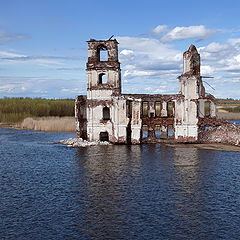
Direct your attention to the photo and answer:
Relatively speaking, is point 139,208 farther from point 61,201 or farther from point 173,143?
point 173,143

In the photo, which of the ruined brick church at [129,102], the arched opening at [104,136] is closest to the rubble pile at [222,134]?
the ruined brick church at [129,102]

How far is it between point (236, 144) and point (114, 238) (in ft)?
81.4

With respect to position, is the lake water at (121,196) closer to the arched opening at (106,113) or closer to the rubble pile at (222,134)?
the rubble pile at (222,134)

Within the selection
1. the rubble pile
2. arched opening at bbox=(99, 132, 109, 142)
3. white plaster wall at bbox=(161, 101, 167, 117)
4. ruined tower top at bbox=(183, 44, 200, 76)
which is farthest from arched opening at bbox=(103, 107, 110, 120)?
the rubble pile

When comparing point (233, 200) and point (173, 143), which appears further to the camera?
point (173, 143)

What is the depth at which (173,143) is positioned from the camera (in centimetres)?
3403

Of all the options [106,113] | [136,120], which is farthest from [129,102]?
[106,113]

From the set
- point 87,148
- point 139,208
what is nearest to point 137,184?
point 139,208

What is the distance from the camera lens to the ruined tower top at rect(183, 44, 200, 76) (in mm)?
33844

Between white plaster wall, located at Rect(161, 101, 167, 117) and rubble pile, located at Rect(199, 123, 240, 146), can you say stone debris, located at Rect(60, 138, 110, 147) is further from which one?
rubble pile, located at Rect(199, 123, 240, 146)

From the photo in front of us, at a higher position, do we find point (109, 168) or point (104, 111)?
point (104, 111)

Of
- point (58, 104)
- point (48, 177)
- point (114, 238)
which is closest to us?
point (114, 238)

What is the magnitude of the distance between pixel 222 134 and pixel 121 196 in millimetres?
21278

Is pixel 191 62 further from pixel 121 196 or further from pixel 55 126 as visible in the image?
pixel 55 126
